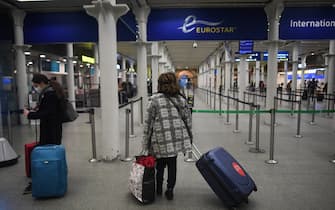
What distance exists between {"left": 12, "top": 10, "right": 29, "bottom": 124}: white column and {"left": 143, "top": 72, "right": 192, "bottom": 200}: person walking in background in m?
7.98

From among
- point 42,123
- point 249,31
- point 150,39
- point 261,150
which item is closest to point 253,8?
point 249,31

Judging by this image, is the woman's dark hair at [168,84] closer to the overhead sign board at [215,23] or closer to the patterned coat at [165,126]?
the patterned coat at [165,126]

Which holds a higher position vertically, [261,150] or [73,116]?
[73,116]

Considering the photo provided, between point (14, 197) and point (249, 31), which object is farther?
point (249, 31)

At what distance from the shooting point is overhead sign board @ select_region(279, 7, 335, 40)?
8.50 m

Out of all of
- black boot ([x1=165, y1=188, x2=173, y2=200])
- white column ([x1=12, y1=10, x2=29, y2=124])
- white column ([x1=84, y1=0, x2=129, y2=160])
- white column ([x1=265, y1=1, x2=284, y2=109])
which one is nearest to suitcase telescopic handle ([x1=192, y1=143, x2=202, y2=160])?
white column ([x1=84, y1=0, x2=129, y2=160])

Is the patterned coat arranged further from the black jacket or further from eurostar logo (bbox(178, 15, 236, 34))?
eurostar logo (bbox(178, 15, 236, 34))

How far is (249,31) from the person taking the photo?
28.9ft

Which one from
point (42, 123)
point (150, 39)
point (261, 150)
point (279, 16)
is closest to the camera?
point (42, 123)

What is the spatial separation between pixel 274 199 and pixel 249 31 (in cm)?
665

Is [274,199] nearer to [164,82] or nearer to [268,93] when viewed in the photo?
[164,82]

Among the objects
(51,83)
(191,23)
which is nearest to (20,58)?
(191,23)

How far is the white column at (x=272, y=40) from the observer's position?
330 inches

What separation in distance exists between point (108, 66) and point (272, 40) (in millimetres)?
5972
